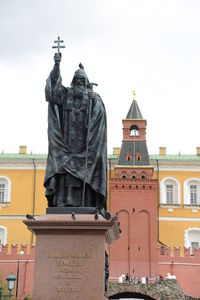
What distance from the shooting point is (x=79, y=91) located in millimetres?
9328

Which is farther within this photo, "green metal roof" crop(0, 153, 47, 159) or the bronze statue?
"green metal roof" crop(0, 153, 47, 159)

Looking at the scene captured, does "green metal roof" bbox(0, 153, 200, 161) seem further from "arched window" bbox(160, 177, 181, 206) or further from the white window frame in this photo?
the white window frame

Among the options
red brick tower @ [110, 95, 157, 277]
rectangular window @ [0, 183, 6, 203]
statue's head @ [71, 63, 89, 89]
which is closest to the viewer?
statue's head @ [71, 63, 89, 89]

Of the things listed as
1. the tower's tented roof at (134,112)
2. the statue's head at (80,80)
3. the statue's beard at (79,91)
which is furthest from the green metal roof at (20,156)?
the statue's beard at (79,91)

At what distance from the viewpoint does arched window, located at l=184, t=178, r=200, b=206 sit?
5366 cm

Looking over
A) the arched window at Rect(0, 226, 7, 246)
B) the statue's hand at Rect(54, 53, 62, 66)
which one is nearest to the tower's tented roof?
the arched window at Rect(0, 226, 7, 246)

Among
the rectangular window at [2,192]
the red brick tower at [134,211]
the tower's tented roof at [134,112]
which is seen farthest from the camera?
the rectangular window at [2,192]

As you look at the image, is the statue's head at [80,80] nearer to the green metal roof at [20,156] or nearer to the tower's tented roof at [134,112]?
the tower's tented roof at [134,112]

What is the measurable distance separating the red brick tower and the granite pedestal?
37125 mm

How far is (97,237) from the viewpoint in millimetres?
7945

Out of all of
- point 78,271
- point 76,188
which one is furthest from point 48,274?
point 76,188

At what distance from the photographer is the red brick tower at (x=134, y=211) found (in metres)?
44.8

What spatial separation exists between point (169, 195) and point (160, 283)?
18.3 metres

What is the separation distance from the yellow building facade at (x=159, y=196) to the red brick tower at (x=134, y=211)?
14.5 feet
